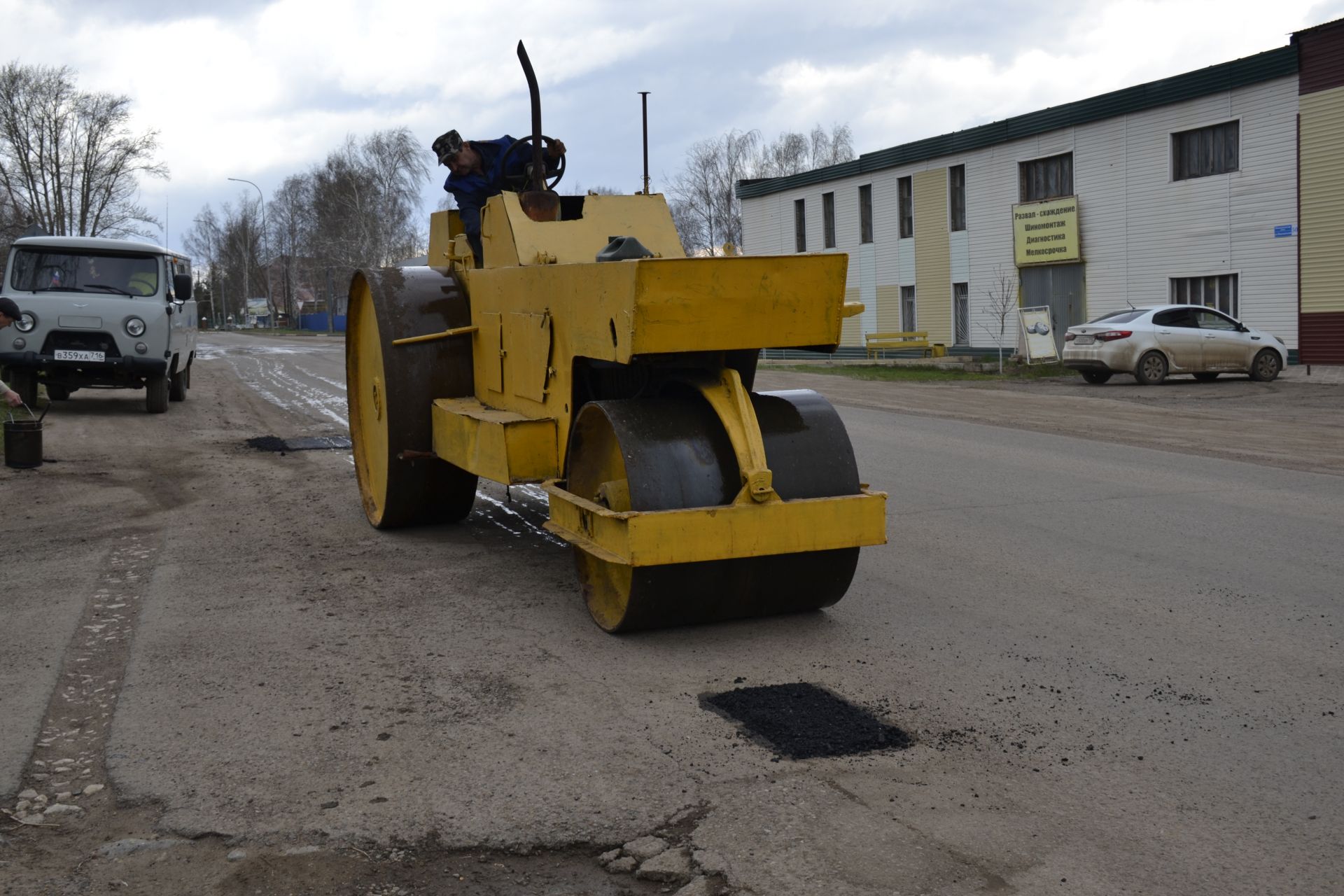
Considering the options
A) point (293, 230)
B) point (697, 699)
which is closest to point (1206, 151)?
point (697, 699)

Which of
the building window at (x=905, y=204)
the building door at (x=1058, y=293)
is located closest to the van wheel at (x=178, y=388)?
the building door at (x=1058, y=293)

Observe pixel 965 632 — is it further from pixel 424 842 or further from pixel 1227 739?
pixel 424 842

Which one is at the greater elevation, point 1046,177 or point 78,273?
point 1046,177

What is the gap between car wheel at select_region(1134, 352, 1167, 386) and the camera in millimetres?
21844

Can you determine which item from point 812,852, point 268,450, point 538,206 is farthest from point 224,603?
point 268,450

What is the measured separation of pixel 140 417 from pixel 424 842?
587 inches

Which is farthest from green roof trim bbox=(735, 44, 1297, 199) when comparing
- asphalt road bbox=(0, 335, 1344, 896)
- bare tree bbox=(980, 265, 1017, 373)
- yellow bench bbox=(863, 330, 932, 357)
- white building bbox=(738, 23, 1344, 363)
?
asphalt road bbox=(0, 335, 1344, 896)

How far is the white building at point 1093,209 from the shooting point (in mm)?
25828

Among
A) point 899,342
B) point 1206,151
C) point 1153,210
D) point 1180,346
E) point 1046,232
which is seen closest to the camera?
point 1180,346

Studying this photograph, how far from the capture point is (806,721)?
175 inches

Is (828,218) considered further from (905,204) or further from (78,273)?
(78,273)

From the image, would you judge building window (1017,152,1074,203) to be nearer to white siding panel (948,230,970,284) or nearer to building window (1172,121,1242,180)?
white siding panel (948,230,970,284)

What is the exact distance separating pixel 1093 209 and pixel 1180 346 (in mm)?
9375

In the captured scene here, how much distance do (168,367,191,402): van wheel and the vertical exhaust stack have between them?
525 inches
